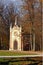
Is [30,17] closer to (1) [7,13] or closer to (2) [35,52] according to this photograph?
(1) [7,13]

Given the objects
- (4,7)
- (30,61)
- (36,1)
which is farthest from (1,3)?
(30,61)

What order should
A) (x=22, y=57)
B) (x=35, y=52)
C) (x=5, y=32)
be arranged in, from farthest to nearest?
1. (x=5, y=32)
2. (x=22, y=57)
3. (x=35, y=52)

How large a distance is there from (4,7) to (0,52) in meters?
0.59

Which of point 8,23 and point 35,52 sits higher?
point 8,23

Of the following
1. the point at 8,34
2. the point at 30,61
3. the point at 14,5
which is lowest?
the point at 30,61

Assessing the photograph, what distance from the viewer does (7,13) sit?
8.32 ft

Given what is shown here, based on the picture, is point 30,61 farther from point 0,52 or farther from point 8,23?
point 8,23

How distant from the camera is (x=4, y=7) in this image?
2.56m

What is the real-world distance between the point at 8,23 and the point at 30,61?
581 mm

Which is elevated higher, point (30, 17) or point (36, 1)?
point (36, 1)

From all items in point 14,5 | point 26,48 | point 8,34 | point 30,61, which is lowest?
point 30,61

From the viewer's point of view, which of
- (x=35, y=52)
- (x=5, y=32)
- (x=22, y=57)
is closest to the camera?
(x=35, y=52)

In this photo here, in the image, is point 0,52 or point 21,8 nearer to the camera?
point 0,52

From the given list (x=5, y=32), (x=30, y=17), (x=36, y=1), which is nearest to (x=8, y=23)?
(x=5, y=32)
